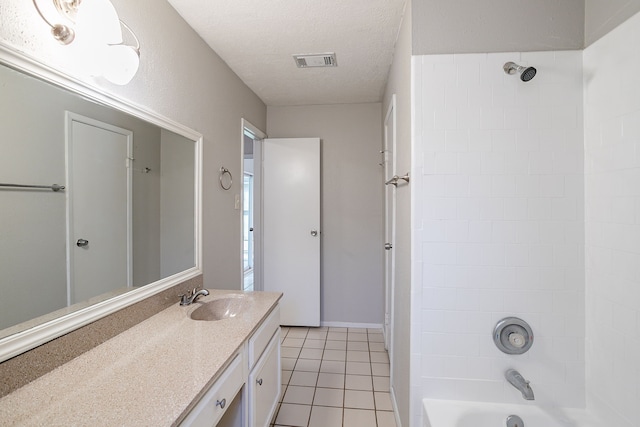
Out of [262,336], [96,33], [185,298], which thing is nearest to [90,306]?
[185,298]

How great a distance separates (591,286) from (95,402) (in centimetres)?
190

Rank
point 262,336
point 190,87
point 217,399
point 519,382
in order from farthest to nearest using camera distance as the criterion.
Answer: point 190,87 < point 262,336 < point 519,382 < point 217,399

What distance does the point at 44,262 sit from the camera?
93 centimetres

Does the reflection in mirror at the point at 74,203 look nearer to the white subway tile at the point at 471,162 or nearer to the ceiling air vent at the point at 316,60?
the ceiling air vent at the point at 316,60

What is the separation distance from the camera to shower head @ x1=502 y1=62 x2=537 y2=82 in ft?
4.00

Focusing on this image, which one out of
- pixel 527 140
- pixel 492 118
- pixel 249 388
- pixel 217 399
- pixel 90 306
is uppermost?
pixel 492 118

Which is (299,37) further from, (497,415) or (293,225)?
(497,415)

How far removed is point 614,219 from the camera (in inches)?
45.8

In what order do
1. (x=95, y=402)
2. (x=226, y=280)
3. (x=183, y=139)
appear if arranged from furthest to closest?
(x=226, y=280) < (x=183, y=139) < (x=95, y=402)

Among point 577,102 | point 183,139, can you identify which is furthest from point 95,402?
point 577,102

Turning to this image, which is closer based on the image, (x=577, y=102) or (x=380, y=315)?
(x=577, y=102)

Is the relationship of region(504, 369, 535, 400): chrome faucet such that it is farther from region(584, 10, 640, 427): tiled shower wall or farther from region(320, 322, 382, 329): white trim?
region(320, 322, 382, 329): white trim

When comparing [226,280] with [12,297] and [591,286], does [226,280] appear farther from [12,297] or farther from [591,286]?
[591,286]

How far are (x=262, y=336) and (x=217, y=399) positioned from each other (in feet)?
1.52
